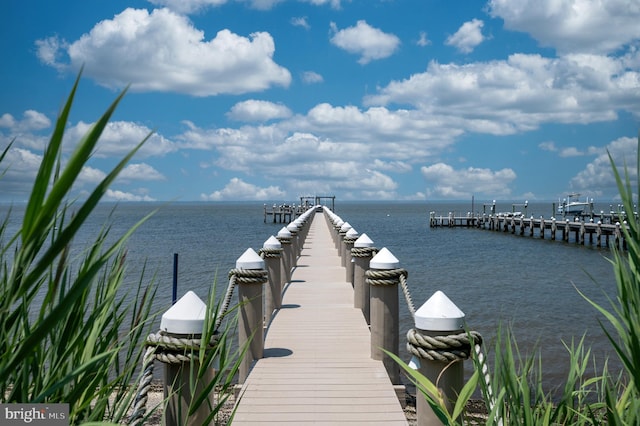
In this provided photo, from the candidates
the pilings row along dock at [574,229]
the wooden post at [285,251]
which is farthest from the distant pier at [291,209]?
the wooden post at [285,251]

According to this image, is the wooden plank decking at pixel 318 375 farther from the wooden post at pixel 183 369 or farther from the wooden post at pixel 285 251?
the wooden post at pixel 285 251

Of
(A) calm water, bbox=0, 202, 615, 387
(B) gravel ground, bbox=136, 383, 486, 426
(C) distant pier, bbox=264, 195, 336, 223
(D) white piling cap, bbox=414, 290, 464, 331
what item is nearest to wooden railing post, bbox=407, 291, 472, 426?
(D) white piling cap, bbox=414, 290, 464, 331

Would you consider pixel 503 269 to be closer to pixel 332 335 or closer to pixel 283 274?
pixel 283 274

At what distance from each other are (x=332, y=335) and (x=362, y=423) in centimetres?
276

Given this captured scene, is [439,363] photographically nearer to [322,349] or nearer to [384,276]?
[384,276]

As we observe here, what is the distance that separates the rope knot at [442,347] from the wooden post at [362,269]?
524 cm

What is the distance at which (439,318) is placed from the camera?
323cm

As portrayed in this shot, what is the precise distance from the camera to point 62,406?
1803mm

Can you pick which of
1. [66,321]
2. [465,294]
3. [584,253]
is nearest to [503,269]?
[465,294]

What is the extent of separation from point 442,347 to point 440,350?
21mm

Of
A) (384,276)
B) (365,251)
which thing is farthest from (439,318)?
(365,251)

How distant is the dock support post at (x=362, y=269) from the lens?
8523 millimetres

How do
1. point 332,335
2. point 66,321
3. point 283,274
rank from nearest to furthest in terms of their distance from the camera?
point 66,321, point 332,335, point 283,274

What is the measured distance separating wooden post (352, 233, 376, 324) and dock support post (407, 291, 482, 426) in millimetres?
5153
